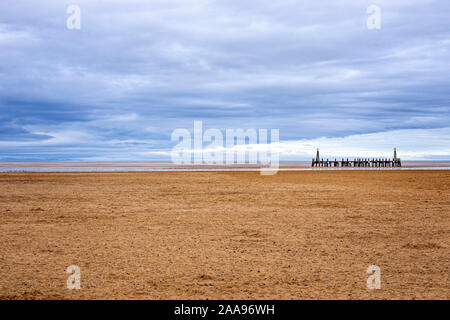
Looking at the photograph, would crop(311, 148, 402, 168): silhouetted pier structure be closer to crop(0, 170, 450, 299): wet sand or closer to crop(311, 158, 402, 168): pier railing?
crop(311, 158, 402, 168): pier railing

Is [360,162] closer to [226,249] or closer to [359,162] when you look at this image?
[359,162]

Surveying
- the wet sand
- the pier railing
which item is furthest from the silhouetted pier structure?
the wet sand

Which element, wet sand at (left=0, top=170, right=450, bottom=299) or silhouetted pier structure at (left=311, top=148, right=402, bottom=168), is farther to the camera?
silhouetted pier structure at (left=311, top=148, right=402, bottom=168)

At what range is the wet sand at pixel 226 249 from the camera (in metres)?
6.31

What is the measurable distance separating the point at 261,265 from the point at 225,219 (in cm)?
543

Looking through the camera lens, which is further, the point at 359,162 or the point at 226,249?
the point at 359,162

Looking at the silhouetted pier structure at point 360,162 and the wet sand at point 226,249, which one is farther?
the silhouetted pier structure at point 360,162

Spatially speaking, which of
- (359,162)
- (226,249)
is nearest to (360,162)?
(359,162)

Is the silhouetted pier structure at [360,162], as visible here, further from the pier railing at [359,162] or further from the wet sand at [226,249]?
the wet sand at [226,249]

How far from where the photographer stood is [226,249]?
8969mm

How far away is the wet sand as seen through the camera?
20.7 feet

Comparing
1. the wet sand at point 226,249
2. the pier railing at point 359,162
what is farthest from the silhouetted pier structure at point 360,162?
the wet sand at point 226,249

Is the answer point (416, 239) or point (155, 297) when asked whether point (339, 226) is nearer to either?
point (416, 239)
